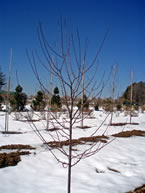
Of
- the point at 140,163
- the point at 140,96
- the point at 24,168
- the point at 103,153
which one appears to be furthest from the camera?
the point at 140,96

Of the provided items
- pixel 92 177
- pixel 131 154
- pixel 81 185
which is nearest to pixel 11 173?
pixel 81 185

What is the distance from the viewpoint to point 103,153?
442cm

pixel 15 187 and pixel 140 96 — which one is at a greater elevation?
pixel 140 96

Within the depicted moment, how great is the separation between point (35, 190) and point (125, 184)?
1.53 m

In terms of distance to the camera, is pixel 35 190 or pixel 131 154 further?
pixel 131 154

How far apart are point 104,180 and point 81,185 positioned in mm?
494

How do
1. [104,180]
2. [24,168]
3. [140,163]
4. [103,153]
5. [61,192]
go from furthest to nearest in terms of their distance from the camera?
[103,153] < [140,163] < [24,168] < [104,180] < [61,192]

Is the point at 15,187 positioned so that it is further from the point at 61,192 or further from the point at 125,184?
the point at 125,184

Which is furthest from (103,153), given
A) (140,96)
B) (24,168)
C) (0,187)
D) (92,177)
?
(140,96)

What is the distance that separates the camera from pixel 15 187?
2.38 metres

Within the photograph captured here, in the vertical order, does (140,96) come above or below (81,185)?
above

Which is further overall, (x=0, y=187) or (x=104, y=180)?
(x=104, y=180)

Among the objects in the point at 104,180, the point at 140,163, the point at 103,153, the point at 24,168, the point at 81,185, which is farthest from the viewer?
the point at 103,153

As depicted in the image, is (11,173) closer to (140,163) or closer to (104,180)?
(104,180)
